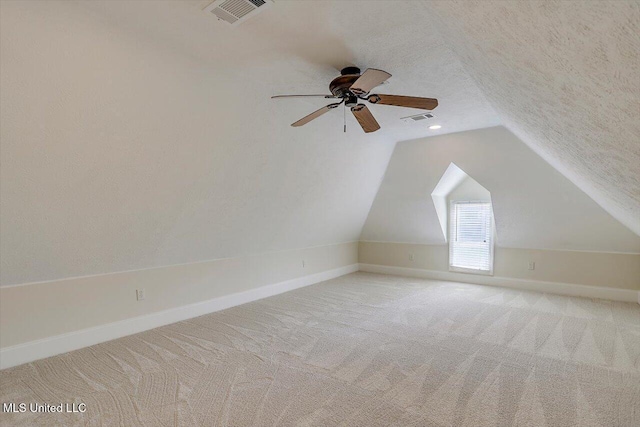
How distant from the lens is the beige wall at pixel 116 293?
2.90m

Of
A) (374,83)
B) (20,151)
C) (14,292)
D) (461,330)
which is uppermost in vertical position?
(374,83)

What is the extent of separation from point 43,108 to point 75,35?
0.54 m

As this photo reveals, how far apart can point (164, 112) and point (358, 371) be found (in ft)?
8.81

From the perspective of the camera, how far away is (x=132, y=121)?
8.17 feet

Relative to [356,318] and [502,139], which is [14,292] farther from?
[502,139]

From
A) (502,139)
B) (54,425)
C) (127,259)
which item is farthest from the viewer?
(502,139)

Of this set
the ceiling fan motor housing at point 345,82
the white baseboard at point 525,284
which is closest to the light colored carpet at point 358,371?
the white baseboard at point 525,284

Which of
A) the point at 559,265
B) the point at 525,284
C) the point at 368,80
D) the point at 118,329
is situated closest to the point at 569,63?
the point at 368,80

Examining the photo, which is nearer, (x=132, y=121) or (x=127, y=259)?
(x=132, y=121)

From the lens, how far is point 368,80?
214 cm

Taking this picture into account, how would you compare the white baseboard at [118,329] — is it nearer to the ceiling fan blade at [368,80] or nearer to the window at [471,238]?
the window at [471,238]

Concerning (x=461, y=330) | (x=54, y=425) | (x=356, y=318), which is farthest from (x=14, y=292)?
(x=461, y=330)

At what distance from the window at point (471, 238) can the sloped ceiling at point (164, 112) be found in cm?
202

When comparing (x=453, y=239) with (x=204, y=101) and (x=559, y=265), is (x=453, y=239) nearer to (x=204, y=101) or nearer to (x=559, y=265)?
(x=559, y=265)
